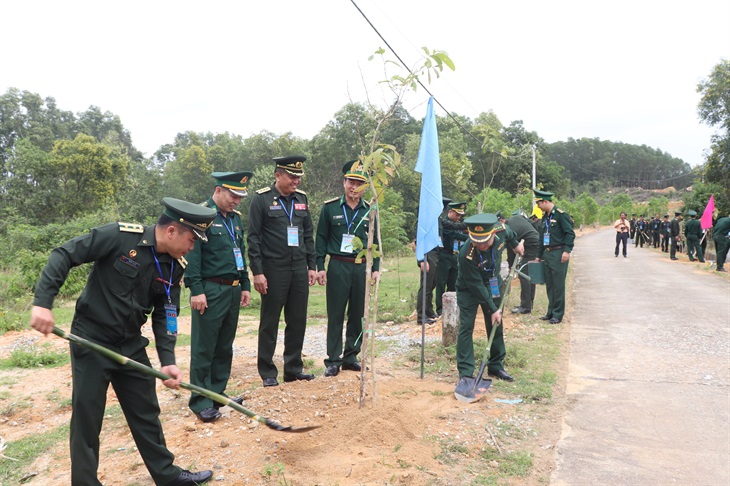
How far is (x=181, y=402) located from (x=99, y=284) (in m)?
2.39

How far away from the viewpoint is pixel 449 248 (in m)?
8.84

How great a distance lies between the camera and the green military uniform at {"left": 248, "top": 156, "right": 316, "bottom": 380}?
4.95 metres

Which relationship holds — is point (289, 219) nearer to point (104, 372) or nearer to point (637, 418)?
point (104, 372)

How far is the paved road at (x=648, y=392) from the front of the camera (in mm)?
3779


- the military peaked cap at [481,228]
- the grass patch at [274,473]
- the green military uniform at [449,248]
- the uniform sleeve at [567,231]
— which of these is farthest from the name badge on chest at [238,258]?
the uniform sleeve at [567,231]

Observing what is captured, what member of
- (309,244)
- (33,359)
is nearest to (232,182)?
(309,244)

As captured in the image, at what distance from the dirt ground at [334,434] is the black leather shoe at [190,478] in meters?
0.09

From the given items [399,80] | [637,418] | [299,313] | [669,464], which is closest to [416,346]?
[299,313]

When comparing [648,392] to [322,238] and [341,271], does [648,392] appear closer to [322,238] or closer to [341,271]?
[341,271]

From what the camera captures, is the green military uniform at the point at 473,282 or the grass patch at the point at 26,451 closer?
the grass patch at the point at 26,451

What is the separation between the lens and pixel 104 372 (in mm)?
2996

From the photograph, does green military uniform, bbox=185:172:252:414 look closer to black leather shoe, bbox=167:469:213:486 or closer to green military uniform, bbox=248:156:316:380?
green military uniform, bbox=248:156:316:380

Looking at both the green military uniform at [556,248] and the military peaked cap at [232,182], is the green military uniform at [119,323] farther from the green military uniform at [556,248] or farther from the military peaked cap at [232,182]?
the green military uniform at [556,248]

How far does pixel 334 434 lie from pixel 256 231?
2.09 meters
